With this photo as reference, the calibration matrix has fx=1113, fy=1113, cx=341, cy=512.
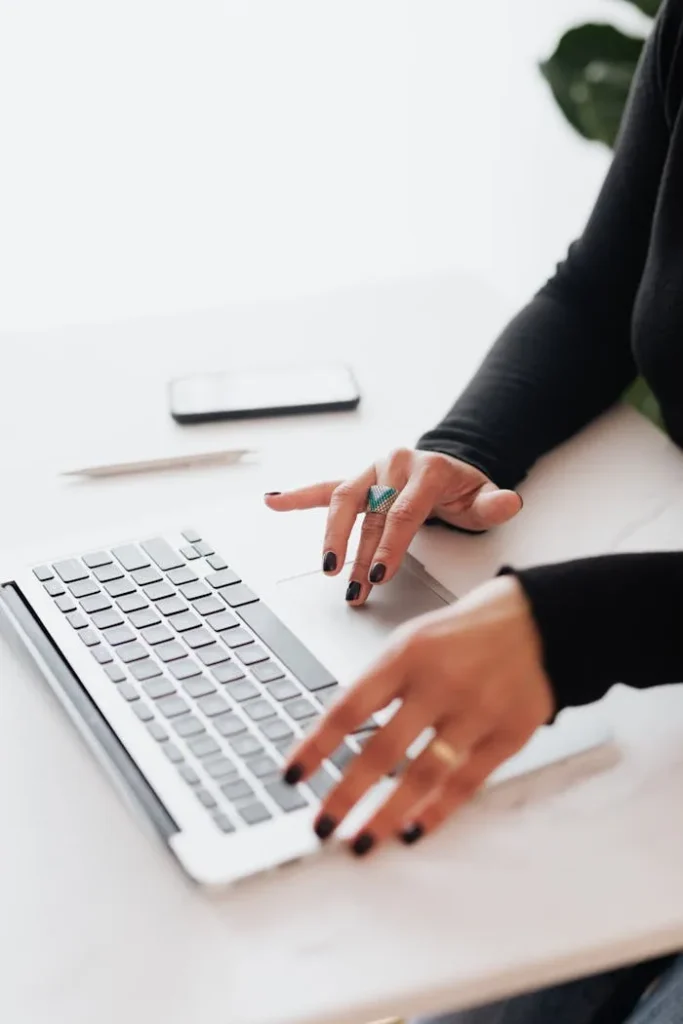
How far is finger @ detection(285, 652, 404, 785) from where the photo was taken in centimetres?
51

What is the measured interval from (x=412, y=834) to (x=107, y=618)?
22cm

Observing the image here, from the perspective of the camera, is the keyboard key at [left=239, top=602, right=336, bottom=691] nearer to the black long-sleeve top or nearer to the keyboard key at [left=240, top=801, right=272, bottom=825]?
the keyboard key at [left=240, top=801, right=272, bottom=825]

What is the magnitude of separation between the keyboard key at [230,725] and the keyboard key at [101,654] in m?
0.08

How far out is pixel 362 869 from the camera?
50 centimetres

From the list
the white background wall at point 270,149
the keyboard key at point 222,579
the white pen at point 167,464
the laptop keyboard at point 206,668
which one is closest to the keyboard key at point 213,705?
the laptop keyboard at point 206,668

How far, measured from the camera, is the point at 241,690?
577 mm

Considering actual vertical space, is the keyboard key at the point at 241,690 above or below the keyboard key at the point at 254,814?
above

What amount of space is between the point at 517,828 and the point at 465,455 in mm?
330

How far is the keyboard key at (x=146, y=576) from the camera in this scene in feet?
2.17

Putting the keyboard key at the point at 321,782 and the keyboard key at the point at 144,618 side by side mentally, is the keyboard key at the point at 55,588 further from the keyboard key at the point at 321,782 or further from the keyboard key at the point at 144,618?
the keyboard key at the point at 321,782

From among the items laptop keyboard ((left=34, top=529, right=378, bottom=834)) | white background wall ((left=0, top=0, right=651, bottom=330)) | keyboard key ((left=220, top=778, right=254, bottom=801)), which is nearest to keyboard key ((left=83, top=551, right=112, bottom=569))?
laptop keyboard ((left=34, top=529, right=378, bottom=834))

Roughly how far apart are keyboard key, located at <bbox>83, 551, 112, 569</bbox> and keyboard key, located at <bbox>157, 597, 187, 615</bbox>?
0.05 m

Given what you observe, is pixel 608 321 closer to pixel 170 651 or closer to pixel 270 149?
pixel 170 651

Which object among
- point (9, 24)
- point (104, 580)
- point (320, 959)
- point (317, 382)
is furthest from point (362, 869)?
point (9, 24)
